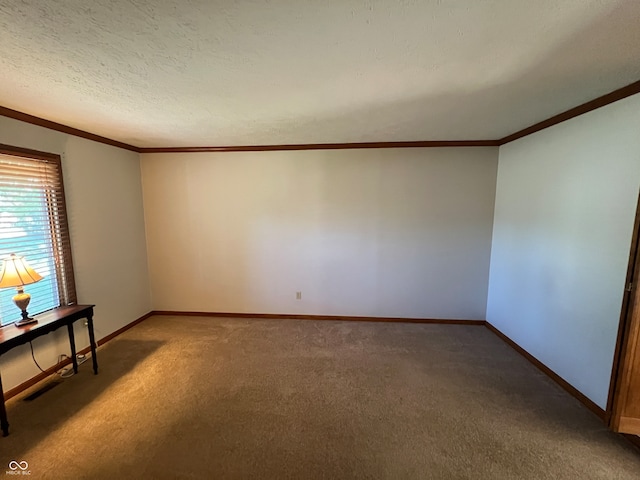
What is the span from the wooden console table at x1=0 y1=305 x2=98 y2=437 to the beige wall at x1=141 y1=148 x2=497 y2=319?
147 centimetres

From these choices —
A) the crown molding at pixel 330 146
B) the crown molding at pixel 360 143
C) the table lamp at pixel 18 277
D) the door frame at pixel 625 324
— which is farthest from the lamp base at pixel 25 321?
the door frame at pixel 625 324

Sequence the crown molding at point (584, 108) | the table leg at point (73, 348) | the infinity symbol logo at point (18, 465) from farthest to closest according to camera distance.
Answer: the table leg at point (73, 348) < the crown molding at point (584, 108) < the infinity symbol logo at point (18, 465)

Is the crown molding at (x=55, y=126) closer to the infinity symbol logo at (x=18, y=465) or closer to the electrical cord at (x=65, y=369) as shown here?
the electrical cord at (x=65, y=369)

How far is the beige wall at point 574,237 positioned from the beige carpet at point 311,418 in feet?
1.22

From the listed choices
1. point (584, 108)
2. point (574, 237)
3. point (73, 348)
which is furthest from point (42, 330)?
point (584, 108)

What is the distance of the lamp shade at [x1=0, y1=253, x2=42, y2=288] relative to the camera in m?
2.08

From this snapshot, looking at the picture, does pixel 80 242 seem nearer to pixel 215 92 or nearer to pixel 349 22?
pixel 215 92

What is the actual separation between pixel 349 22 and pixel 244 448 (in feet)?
8.26

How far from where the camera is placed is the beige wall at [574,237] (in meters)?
2.03

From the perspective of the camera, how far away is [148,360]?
2.92 metres

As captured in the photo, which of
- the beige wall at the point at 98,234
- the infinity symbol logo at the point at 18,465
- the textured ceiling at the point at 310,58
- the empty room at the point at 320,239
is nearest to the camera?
the textured ceiling at the point at 310,58

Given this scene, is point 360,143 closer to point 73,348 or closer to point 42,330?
point 42,330

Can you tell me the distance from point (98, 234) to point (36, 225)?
67 cm

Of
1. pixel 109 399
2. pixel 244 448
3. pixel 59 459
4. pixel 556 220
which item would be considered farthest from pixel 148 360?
pixel 556 220
